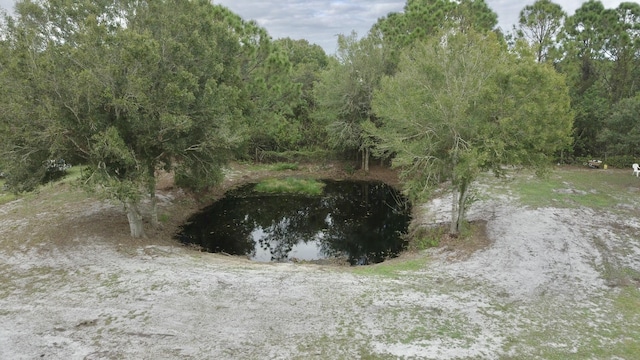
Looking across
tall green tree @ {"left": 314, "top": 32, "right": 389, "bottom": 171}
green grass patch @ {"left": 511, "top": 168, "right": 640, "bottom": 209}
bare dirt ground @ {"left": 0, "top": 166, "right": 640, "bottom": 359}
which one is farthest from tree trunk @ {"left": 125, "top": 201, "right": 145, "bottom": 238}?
green grass patch @ {"left": 511, "top": 168, "right": 640, "bottom": 209}

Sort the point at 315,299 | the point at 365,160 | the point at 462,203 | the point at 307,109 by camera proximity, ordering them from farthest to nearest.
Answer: the point at 307,109 < the point at 365,160 < the point at 462,203 < the point at 315,299

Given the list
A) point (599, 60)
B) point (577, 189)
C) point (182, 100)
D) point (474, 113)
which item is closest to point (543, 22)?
point (599, 60)

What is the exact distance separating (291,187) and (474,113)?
17.4 meters

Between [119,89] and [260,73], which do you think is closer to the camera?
[119,89]

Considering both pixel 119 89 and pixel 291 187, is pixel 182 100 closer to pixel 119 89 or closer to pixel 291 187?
pixel 119 89

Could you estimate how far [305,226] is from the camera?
24.1 metres

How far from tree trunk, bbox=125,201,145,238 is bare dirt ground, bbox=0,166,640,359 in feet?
2.02

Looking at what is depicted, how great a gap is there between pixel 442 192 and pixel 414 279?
12671 millimetres

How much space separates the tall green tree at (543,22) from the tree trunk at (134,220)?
28641 millimetres

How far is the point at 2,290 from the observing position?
12828 millimetres

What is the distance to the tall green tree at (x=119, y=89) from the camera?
14.2 metres

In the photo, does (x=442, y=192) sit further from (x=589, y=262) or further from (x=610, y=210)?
(x=589, y=262)

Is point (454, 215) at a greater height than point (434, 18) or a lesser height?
lesser

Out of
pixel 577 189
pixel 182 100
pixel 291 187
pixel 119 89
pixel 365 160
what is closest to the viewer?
pixel 119 89
